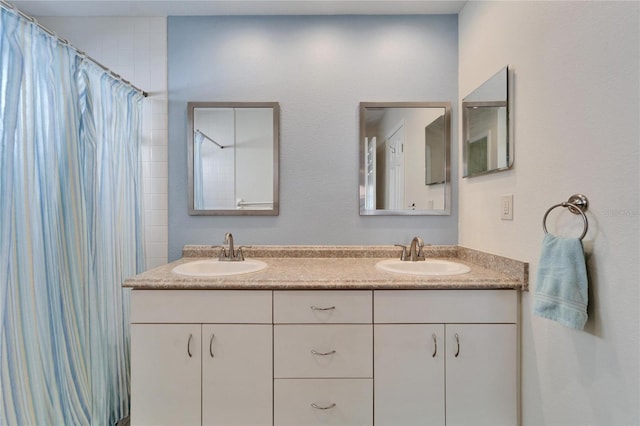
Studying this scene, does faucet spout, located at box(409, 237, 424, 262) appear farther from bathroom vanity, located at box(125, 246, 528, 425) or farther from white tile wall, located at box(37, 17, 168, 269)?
white tile wall, located at box(37, 17, 168, 269)

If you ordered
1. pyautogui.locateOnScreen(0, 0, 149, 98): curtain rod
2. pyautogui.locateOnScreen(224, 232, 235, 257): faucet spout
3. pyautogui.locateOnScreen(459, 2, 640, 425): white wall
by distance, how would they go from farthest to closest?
pyautogui.locateOnScreen(224, 232, 235, 257): faucet spout
pyautogui.locateOnScreen(0, 0, 149, 98): curtain rod
pyautogui.locateOnScreen(459, 2, 640, 425): white wall

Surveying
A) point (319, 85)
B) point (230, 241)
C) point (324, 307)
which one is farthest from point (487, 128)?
point (230, 241)

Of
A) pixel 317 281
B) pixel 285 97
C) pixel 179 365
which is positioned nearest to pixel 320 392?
pixel 317 281

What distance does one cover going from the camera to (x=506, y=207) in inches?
55.7

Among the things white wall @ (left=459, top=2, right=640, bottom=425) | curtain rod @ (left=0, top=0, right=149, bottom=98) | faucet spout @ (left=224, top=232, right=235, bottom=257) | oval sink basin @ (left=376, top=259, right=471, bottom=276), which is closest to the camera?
white wall @ (left=459, top=2, right=640, bottom=425)

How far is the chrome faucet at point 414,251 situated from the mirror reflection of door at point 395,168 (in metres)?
0.28

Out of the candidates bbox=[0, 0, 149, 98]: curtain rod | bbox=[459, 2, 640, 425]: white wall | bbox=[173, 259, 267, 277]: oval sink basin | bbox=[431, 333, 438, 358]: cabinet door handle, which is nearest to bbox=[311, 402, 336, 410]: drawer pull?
bbox=[431, 333, 438, 358]: cabinet door handle

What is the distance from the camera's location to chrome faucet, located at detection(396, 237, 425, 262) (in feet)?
5.57

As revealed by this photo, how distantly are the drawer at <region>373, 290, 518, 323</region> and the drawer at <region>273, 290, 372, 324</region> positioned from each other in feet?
0.23

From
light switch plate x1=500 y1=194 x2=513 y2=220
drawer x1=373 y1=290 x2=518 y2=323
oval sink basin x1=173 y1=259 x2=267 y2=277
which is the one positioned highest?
light switch plate x1=500 y1=194 x2=513 y2=220

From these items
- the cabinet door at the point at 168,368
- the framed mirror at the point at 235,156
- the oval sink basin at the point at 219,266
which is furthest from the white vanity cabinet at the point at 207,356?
the framed mirror at the point at 235,156

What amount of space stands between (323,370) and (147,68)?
207 centimetres

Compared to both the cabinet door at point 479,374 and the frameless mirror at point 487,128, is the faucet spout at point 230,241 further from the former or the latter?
the frameless mirror at point 487,128

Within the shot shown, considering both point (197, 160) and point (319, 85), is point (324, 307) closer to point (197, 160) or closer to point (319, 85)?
point (197, 160)
